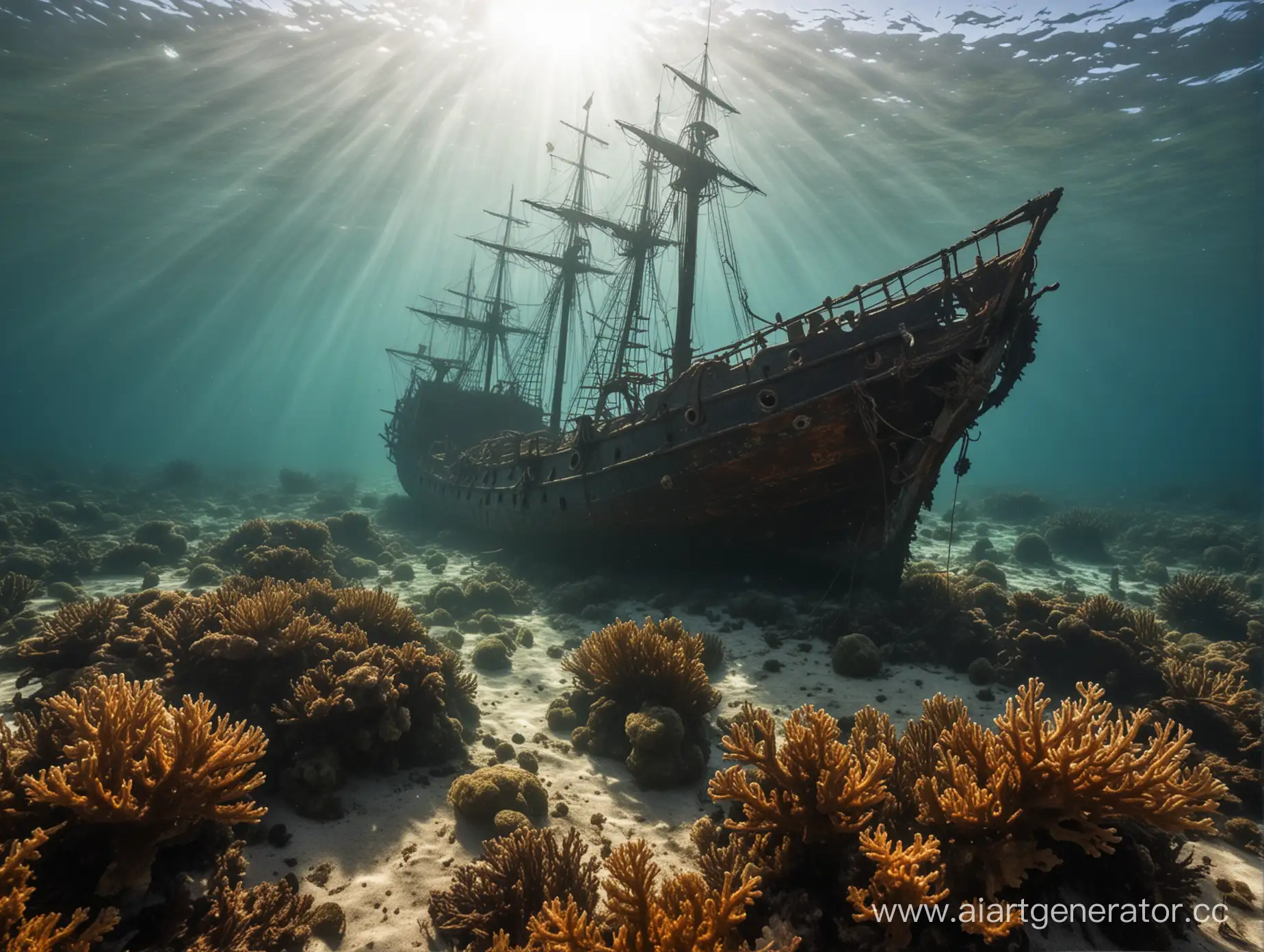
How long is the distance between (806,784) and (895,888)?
68cm

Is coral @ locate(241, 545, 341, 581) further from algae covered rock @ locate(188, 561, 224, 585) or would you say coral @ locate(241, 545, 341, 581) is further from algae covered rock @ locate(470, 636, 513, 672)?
algae covered rock @ locate(470, 636, 513, 672)

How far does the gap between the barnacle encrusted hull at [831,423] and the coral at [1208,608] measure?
24.2ft

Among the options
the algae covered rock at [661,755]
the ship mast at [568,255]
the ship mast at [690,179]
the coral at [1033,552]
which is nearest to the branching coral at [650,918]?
the algae covered rock at [661,755]

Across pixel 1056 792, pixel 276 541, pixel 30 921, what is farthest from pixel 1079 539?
pixel 276 541

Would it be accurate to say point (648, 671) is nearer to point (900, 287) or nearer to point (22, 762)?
point (22, 762)

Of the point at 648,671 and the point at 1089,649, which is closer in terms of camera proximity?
the point at 648,671

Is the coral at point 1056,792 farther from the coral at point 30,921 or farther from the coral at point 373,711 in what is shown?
the coral at point 373,711

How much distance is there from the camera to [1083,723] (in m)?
3.19

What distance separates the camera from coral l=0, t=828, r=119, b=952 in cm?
216

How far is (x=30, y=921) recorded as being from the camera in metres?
2.18

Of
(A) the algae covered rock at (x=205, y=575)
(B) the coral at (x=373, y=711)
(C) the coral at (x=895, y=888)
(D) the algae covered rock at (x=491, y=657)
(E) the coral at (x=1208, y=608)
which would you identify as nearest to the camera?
(C) the coral at (x=895, y=888)

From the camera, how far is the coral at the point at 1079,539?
2055 cm

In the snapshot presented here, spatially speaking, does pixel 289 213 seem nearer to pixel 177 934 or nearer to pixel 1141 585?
pixel 177 934

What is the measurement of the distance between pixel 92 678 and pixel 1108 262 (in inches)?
2570
